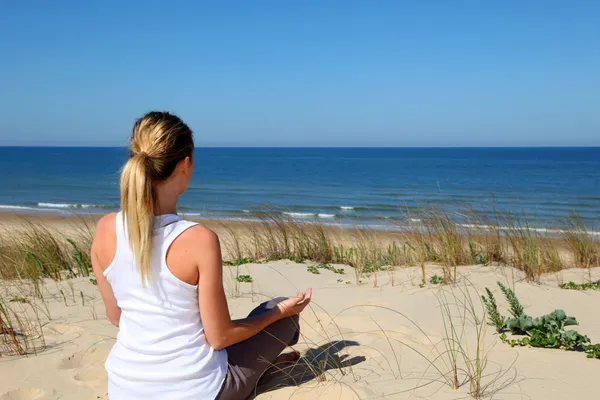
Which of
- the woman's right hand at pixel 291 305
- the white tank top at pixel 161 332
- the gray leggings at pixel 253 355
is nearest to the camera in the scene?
the white tank top at pixel 161 332

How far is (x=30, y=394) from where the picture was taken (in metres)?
3.07

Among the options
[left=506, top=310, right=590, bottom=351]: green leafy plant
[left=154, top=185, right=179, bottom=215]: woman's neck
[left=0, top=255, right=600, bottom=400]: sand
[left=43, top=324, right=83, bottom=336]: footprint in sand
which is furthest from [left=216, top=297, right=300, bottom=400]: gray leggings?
[left=43, top=324, right=83, bottom=336]: footprint in sand

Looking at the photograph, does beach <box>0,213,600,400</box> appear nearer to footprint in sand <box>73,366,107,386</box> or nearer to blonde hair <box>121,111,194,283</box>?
footprint in sand <box>73,366,107,386</box>

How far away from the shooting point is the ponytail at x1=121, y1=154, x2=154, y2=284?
2217 mm

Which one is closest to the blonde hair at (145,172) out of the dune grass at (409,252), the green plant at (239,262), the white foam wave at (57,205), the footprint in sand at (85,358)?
the footprint in sand at (85,358)

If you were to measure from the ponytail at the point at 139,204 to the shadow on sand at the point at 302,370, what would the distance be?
45.3 inches

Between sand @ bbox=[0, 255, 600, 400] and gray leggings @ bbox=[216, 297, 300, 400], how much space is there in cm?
26

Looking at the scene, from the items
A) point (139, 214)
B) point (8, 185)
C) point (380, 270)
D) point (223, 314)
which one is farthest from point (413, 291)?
point (8, 185)

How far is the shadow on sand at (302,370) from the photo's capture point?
3.05 metres

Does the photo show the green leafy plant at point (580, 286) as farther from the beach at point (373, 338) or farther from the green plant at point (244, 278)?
the green plant at point (244, 278)

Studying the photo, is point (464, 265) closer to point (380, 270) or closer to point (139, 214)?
point (380, 270)

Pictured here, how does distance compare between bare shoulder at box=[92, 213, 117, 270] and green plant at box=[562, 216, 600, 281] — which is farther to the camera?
green plant at box=[562, 216, 600, 281]

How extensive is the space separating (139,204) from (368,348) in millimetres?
2017

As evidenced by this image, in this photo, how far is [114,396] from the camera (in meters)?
2.55
